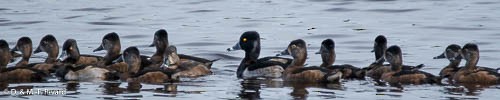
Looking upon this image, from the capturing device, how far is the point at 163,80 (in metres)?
17.8

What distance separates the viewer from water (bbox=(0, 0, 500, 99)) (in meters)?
16.7

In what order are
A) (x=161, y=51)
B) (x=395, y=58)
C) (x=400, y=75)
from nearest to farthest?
(x=400, y=75) < (x=395, y=58) < (x=161, y=51)

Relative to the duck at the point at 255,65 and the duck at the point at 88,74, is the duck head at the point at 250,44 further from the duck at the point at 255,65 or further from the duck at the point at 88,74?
the duck at the point at 88,74

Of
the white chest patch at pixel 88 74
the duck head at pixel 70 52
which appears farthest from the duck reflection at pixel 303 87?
the duck head at pixel 70 52

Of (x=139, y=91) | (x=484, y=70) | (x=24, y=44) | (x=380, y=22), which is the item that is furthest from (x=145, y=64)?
(x=380, y=22)

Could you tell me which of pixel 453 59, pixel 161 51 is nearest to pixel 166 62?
pixel 161 51

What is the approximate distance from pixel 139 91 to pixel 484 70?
4.65m

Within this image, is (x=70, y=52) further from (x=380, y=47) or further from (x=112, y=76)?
(x=380, y=47)

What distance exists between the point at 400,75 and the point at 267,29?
11.2 m

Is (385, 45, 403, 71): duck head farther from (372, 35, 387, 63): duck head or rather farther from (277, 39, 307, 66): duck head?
(277, 39, 307, 66): duck head

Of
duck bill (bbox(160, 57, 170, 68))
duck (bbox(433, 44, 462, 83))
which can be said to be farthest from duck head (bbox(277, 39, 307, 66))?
duck (bbox(433, 44, 462, 83))

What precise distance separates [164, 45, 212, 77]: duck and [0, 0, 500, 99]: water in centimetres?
22

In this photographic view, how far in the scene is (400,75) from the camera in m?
17.7

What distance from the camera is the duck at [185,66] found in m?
18.9
